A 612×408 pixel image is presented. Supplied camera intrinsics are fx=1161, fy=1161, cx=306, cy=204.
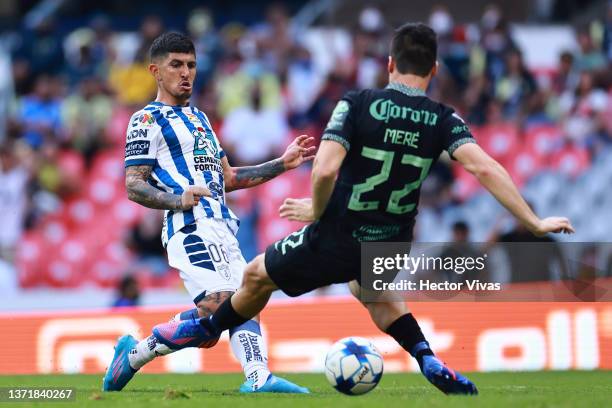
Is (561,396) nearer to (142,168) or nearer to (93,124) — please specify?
(142,168)

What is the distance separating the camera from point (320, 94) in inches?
667

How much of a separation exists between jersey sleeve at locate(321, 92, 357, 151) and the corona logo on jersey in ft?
17.5

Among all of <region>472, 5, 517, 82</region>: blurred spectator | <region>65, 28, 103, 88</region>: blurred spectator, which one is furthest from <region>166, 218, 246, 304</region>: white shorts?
<region>65, 28, 103, 88</region>: blurred spectator

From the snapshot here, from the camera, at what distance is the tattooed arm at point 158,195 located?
7809 mm

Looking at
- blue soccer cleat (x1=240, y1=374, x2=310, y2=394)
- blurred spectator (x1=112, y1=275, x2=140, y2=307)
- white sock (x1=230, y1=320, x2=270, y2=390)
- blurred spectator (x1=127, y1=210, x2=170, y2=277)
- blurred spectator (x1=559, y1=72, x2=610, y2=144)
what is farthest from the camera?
blurred spectator (x1=559, y1=72, x2=610, y2=144)

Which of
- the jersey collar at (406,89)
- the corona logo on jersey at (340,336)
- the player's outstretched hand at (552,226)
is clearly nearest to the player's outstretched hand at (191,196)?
the jersey collar at (406,89)

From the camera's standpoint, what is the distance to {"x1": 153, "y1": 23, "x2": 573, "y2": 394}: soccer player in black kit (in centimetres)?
673

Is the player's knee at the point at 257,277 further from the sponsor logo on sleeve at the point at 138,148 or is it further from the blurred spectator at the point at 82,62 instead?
the blurred spectator at the point at 82,62

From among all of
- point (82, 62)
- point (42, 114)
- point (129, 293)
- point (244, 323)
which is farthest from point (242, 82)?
point (244, 323)

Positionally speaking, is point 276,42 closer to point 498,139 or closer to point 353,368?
point 498,139

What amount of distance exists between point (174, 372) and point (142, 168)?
15.0ft

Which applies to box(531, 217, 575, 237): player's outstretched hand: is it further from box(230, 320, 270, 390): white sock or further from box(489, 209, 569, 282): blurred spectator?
box(489, 209, 569, 282): blurred spectator

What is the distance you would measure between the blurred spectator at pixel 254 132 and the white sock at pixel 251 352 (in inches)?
331

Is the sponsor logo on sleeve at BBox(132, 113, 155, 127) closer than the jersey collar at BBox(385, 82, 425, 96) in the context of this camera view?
No
